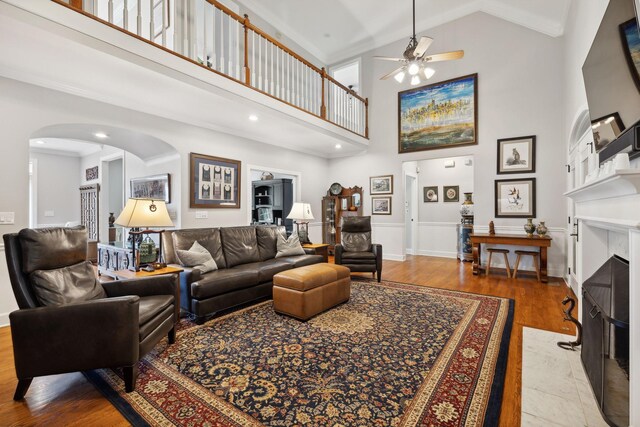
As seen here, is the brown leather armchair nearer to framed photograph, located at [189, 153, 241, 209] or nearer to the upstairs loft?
the upstairs loft

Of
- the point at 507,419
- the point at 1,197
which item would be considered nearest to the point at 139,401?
the point at 507,419

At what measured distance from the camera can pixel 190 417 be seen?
5.24ft

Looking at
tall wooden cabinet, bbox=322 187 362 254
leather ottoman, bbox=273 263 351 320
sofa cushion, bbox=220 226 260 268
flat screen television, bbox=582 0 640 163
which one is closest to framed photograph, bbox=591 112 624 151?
flat screen television, bbox=582 0 640 163

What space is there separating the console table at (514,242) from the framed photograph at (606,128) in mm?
2939

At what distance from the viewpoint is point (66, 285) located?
81.0 inches

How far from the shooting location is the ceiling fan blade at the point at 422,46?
3.31 m

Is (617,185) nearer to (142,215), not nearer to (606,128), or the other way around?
(606,128)

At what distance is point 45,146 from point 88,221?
2.02 metres

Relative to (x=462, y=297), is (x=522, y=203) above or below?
above

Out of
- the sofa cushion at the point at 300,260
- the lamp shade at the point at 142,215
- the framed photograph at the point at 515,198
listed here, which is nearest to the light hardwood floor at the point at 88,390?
the lamp shade at the point at 142,215

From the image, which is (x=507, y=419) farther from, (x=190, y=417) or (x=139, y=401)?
(x=139, y=401)

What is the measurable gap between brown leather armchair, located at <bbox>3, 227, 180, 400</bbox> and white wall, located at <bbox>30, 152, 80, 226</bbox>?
726 centimetres

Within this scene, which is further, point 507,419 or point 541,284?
point 541,284

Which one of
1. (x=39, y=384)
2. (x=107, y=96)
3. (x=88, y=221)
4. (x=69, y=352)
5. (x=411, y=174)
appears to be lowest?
(x=39, y=384)
